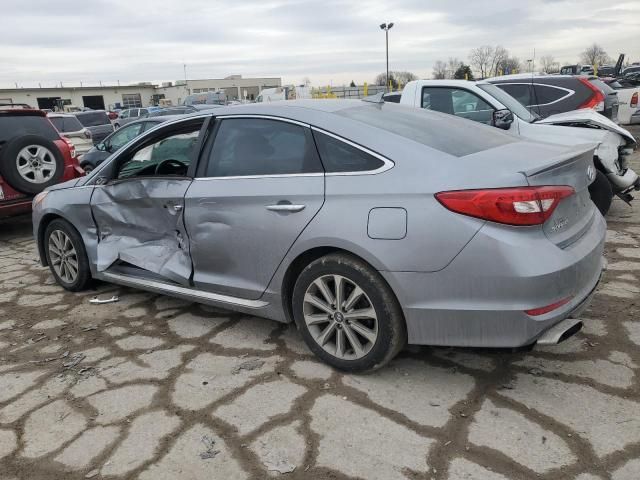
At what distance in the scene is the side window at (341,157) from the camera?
9.69ft

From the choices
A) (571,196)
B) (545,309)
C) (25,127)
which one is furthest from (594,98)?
(25,127)

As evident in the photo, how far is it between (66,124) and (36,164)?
9.96 meters

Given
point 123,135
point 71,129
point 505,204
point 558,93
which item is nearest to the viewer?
point 505,204

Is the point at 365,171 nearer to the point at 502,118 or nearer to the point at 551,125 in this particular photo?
the point at 502,118

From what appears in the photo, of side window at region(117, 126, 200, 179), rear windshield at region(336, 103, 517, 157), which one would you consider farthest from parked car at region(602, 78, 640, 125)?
side window at region(117, 126, 200, 179)

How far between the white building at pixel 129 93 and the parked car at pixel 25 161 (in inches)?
2764

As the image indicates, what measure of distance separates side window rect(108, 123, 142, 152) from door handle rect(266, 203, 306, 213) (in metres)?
8.27

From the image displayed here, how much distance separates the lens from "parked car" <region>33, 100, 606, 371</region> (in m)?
2.61

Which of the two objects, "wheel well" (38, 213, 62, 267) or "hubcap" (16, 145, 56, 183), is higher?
"hubcap" (16, 145, 56, 183)

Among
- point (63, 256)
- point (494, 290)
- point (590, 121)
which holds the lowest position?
point (63, 256)

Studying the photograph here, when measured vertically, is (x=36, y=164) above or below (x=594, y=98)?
below

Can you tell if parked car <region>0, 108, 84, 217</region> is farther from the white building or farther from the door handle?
the white building

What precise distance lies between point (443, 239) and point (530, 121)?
483 cm

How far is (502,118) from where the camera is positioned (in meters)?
6.22
